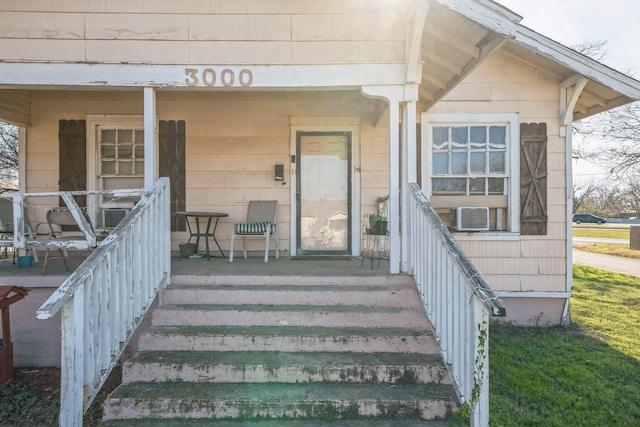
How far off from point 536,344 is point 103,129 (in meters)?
5.90

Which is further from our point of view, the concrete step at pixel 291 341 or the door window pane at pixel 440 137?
the door window pane at pixel 440 137

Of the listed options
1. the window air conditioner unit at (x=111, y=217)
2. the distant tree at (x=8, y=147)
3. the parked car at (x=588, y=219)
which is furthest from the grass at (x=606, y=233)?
the distant tree at (x=8, y=147)

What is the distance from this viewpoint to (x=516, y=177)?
5.36m

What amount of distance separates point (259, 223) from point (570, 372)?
11.8 feet

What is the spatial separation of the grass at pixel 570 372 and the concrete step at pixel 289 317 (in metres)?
0.88

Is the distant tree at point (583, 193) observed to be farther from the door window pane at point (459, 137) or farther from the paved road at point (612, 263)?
the door window pane at point (459, 137)

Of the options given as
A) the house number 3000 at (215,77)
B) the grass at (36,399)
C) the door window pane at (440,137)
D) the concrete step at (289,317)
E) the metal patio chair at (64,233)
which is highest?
the house number 3000 at (215,77)

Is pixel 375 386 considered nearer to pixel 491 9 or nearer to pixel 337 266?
pixel 337 266

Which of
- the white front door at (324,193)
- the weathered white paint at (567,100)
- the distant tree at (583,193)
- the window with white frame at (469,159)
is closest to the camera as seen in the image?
the weathered white paint at (567,100)

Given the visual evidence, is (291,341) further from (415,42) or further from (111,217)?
(111,217)

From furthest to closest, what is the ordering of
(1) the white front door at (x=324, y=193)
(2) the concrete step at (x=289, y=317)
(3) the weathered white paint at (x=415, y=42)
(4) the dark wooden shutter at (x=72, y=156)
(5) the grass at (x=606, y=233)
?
(5) the grass at (x=606, y=233)
(1) the white front door at (x=324, y=193)
(4) the dark wooden shutter at (x=72, y=156)
(3) the weathered white paint at (x=415, y=42)
(2) the concrete step at (x=289, y=317)

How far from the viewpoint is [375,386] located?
2803mm

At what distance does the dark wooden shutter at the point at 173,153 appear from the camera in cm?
561

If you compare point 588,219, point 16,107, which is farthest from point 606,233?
point 16,107
